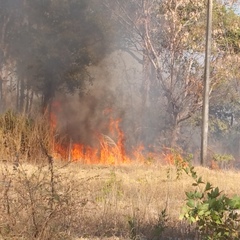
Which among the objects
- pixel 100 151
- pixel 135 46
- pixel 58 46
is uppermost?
pixel 135 46

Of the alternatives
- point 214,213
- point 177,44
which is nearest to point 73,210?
point 214,213

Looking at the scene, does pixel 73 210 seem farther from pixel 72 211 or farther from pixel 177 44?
pixel 177 44

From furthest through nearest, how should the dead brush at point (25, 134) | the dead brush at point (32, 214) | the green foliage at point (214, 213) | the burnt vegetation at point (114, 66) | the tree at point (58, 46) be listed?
the tree at point (58, 46), the burnt vegetation at point (114, 66), the dead brush at point (25, 134), the dead brush at point (32, 214), the green foliage at point (214, 213)

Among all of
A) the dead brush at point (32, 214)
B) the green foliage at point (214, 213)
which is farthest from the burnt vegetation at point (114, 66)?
the green foliage at point (214, 213)

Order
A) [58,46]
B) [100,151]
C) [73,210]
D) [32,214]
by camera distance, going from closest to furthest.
→ [32,214], [73,210], [100,151], [58,46]

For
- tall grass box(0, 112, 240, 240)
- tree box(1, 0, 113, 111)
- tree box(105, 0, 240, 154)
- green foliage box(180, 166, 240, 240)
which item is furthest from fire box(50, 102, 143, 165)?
green foliage box(180, 166, 240, 240)

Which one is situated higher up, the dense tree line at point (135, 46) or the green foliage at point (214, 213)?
the dense tree line at point (135, 46)

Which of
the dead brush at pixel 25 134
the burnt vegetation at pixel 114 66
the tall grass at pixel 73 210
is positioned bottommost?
the tall grass at pixel 73 210

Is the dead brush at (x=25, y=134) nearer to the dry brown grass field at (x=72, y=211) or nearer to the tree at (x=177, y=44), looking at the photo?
the dry brown grass field at (x=72, y=211)

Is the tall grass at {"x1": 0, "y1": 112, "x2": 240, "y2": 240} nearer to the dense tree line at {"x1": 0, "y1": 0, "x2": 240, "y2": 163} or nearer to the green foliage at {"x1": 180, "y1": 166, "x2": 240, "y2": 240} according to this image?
the green foliage at {"x1": 180, "y1": 166, "x2": 240, "y2": 240}

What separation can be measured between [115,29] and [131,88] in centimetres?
577

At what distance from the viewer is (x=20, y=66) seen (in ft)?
97.9

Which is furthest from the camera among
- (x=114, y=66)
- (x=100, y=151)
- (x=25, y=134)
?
(x=114, y=66)

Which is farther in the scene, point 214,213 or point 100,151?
point 100,151
